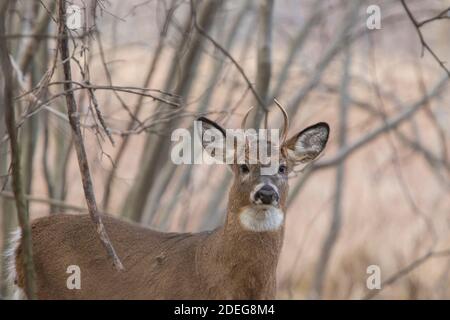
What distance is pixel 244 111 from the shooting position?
52.0 feet

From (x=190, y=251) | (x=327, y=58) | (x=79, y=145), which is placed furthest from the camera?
(x=327, y=58)

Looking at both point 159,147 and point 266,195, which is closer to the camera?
point 266,195

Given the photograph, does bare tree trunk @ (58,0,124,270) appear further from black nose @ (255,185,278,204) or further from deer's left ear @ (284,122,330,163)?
deer's left ear @ (284,122,330,163)

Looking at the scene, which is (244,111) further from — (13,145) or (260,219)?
(13,145)

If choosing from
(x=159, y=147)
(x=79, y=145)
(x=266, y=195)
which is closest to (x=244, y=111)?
(x=159, y=147)

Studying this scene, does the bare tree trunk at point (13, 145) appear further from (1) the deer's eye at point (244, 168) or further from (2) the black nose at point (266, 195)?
(1) the deer's eye at point (244, 168)

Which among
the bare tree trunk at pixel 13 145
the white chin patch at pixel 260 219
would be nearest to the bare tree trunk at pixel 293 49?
the white chin patch at pixel 260 219

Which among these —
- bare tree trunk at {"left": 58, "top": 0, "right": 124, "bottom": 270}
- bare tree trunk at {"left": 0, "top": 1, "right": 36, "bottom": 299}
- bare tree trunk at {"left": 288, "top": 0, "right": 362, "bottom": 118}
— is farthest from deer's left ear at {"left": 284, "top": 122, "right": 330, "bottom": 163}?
bare tree trunk at {"left": 288, "top": 0, "right": 362, "bottom": 118}

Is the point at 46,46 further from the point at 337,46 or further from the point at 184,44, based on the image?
the point at 337,46

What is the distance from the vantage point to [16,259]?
803 cm

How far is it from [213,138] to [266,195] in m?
1.06

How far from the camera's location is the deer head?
733 cm

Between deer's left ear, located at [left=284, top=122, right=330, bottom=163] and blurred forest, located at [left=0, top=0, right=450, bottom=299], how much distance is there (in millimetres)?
749

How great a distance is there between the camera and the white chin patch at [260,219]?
7.37m
